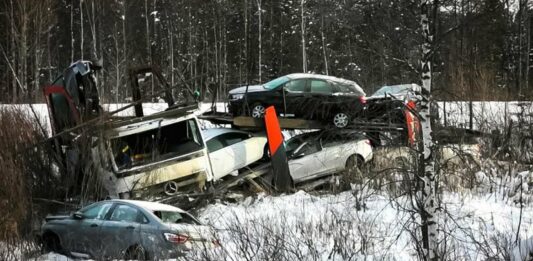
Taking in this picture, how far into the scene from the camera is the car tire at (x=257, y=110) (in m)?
16.5

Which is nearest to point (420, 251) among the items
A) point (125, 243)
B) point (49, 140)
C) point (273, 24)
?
point (125, 243)

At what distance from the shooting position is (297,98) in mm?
16578

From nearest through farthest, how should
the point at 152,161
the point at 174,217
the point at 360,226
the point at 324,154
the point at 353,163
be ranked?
the point at 174,217 < the point at 360,226 < the point at 152,161 < the point at 324,154 < the point at 353,163

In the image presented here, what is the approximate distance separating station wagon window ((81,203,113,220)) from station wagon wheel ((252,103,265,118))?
261 inches

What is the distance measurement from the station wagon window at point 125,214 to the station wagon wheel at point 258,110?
690 centimetres

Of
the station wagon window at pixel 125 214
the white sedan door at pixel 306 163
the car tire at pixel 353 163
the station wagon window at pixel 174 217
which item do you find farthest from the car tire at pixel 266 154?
the station wagon window at pixel 125 214

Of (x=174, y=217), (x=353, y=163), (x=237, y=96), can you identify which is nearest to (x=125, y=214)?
(x=174, y=217)

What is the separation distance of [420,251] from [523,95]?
41.9 feet

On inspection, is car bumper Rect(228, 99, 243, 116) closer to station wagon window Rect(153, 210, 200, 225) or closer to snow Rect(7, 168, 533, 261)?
snow Rect(7, 168, 533, 261)

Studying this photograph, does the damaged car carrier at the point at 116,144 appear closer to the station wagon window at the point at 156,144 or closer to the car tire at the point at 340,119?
the station wagon window at the point at 156,144

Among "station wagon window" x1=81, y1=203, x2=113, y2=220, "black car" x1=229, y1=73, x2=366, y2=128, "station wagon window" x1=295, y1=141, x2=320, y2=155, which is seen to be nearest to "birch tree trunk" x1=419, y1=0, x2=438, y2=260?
"station wagon window" x1=81, y1=203, x2=113, y2=220

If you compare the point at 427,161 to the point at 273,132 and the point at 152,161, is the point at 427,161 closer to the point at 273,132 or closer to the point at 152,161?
the point at 152,161

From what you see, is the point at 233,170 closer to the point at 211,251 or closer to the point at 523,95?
the point at 211,251

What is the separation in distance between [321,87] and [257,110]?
1.96m
